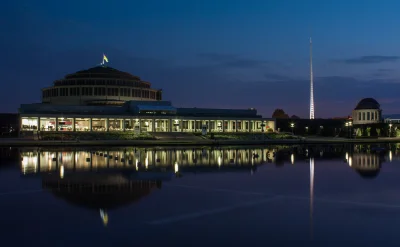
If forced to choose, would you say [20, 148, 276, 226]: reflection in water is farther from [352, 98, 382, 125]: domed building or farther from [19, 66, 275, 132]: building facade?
[352, 98, 382, 125]: domed building

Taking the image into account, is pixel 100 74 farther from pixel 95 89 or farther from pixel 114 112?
pixel 114 112

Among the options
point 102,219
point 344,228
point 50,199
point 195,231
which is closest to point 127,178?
point 50,199

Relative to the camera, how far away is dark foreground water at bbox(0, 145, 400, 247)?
13.6m

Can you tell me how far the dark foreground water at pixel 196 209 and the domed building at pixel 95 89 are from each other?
87899 millimetres

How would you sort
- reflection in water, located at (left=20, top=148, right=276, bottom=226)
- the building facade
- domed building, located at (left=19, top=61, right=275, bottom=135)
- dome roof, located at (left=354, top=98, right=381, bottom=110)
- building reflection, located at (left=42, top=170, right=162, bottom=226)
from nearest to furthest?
building reflection, located at (left=42, top=170, right=162, bottom=226) → reflection in water, located at (left=20, top=148, right=276, bottom=226) → domed building, located at (left=19, top=61, right=275, bottom=135) → the building facade → dome roof, located at (left=354, top=98, right=381, bottom=110)

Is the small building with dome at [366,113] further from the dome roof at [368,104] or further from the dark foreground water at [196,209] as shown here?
the dark foreground water at [196,209]

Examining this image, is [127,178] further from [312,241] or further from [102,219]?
[312,241]

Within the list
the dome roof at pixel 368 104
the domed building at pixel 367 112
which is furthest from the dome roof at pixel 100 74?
the dome roof at pixel 368 104

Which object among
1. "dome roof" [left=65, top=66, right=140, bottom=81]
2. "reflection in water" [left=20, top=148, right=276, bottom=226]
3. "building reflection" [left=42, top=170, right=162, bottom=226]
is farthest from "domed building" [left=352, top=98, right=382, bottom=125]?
"building reflection" [left=42, top=170, right=162, bottom=226]

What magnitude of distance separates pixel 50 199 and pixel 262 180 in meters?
12.8

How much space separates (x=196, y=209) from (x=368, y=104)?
138 meters

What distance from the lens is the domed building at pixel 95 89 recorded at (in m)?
116

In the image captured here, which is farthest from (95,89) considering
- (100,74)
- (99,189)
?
(99,189)

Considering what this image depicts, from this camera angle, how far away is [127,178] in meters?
26.7
